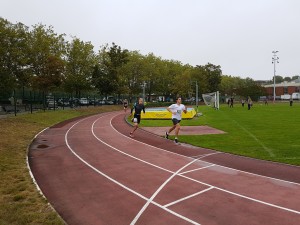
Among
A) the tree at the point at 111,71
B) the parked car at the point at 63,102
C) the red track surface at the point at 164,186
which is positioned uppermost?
the tree at the point at 111,71

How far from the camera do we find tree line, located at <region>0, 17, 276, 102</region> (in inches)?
1517

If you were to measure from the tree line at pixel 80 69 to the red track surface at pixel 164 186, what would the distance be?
23.4 m

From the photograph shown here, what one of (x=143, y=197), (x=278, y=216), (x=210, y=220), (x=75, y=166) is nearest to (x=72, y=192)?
(x=143, y=197)

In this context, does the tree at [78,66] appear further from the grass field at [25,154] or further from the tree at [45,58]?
the grass field at [25,154]

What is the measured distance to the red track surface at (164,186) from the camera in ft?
21.0

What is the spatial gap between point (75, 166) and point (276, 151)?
26.0ft

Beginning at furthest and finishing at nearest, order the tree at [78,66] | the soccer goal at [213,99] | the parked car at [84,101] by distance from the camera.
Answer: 1. the parked car at [84,101]
2. the tree at [78,66]
3. the soccer goal at [213,99]

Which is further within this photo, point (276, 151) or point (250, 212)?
point (276, 151)

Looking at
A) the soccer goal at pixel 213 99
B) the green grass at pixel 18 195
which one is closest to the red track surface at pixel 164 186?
the green grass at pixel 18 195

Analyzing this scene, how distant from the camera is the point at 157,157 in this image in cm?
1217

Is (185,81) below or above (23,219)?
above

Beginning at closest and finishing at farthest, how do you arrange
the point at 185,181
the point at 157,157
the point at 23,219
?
the point at 23,219 → the point at 185,181 → the point at 157,157

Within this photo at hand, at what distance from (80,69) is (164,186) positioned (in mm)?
47916

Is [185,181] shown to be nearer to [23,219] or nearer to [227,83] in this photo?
[23,219]
